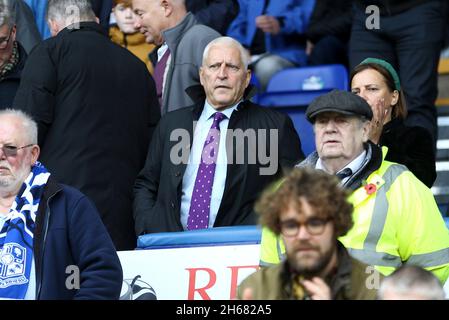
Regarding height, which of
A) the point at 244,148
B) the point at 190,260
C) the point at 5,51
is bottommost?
the point at 190,260

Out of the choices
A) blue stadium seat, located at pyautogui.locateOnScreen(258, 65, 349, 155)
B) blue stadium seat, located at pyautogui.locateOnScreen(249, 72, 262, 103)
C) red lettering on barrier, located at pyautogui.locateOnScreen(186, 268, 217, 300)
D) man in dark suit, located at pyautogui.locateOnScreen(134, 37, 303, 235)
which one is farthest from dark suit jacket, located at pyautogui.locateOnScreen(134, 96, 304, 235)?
blue stadium seat, located at pyautogui.locateOnScreen(249, 72, 262, 103)

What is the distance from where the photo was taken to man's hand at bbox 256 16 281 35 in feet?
34.7

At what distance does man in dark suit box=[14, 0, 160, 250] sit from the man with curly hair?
2678mm

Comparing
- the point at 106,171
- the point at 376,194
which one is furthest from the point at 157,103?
the point at 376,194

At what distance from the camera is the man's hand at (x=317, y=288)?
5.05 meters

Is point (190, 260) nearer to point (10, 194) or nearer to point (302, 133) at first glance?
point (10, 194)

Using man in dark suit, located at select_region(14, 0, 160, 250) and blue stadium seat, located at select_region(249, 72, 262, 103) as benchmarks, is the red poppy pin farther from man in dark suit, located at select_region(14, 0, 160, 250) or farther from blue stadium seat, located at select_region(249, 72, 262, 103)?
blue stadium seat, located at select_region(249, 72, 262, 103)

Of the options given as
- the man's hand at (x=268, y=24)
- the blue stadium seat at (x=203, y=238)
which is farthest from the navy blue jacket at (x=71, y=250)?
the man's hand at (x=268, y=24)

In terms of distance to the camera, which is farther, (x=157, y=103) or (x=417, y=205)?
(x=157, y=103)

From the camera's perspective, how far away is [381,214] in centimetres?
619

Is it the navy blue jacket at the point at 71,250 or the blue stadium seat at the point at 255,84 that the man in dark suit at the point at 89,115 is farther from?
the blue stadium seat at the point at 255,84

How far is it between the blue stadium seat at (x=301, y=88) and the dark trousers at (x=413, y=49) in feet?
1.19
